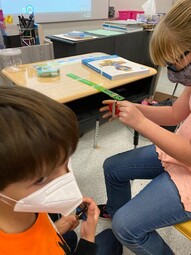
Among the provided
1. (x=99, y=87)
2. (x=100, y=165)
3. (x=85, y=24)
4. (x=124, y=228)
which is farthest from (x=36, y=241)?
(x=85, y=24)

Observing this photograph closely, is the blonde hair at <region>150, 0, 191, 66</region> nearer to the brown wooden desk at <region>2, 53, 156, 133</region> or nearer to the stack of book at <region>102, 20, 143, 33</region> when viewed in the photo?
the brown wooden desk at <region>2, 53, 156, 133</region>

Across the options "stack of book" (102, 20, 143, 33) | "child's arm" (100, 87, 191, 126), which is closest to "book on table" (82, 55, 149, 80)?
"child's arm" (100, 87, 191, 126)

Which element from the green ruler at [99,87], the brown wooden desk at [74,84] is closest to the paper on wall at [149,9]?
the brown wooden desk at [74,84]

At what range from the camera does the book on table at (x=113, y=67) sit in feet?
3.35

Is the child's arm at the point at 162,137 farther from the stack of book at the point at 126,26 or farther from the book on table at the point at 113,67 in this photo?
the stack of book at the point at 126,26

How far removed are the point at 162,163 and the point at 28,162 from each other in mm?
592

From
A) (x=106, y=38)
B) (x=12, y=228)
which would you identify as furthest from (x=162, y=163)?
(x=106, y=38)

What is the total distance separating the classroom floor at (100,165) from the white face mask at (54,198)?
26.8 inches

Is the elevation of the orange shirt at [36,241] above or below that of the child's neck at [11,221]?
below

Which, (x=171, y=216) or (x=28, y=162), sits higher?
(x=28, y=162)

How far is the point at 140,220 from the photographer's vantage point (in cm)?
72

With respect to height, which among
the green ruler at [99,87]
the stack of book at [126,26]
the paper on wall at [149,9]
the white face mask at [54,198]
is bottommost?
the white face mask at [54,198]

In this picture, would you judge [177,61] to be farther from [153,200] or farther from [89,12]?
[89,12]

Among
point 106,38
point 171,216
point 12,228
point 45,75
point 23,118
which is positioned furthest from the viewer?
point 106,38
